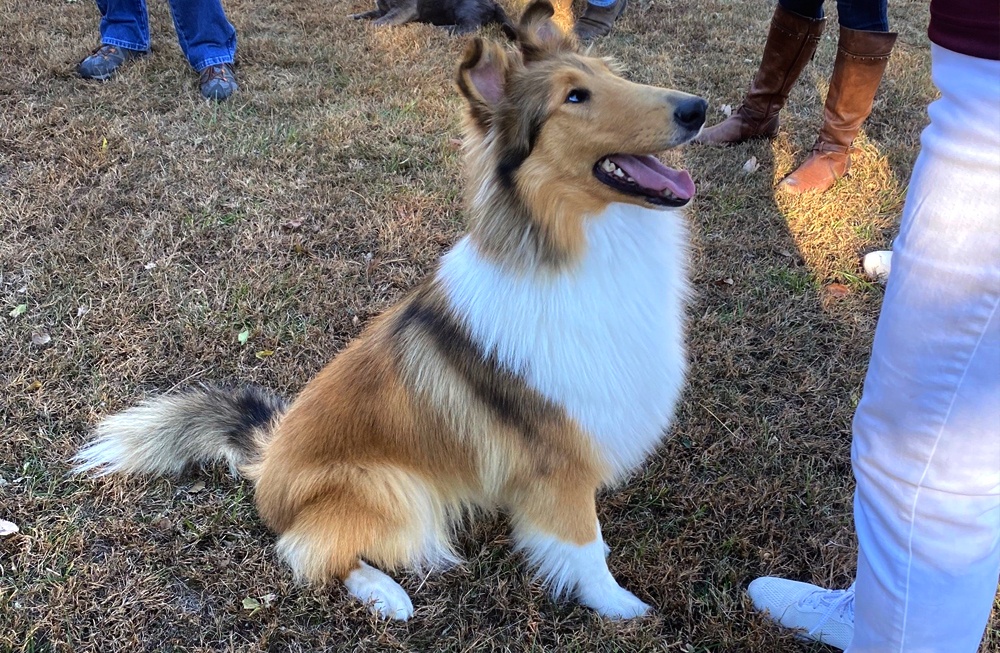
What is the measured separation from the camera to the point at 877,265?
3.41 meters

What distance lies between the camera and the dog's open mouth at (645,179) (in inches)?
70.4

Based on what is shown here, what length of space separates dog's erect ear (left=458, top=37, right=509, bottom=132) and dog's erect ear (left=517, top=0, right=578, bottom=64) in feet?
0.51

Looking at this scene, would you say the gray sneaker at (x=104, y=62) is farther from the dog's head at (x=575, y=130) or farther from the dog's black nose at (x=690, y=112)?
the dog's black nose at (x=690, y=112)

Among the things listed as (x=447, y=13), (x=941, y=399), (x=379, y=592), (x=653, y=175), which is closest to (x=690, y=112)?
(x=653, y=175)

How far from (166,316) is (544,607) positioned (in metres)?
2.23

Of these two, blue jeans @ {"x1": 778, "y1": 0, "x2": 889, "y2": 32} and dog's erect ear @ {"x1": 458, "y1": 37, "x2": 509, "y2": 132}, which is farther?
blue jeans @ {"x1": 778, "y1": 0, "x2": 889, "y2": 32}

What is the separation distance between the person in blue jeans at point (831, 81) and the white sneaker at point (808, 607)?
260cm

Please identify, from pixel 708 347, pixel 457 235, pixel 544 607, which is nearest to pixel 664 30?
pixel 457 235

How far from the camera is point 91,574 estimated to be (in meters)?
2.18

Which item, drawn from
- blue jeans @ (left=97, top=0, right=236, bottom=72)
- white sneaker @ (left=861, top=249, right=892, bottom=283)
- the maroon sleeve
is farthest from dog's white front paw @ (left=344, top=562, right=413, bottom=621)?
blue jeans @ (left=97, top=0, right=236, bottom=72)

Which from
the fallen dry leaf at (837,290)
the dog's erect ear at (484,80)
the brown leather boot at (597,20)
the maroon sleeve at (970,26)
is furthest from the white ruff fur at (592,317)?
the brown leather boot at (597,20)

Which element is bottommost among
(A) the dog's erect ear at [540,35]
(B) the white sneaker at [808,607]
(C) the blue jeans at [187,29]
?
(B) the white sneaker at [808,607]

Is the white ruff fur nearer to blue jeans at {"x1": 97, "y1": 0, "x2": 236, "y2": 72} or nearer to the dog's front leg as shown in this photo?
the dog's front leg

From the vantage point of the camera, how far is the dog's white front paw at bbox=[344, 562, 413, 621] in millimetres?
2098
